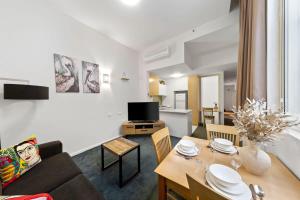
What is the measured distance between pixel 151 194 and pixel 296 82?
198 cm

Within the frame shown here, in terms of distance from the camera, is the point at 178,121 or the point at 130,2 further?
the point at 178,121

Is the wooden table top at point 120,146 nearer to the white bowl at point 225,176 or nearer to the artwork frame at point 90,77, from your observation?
the white bowl at point 225,176

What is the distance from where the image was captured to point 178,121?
348 centimetres

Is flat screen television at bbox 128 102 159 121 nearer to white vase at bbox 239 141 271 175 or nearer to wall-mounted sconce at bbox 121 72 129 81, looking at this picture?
wall-mounted sconce at bbox 121 72 129 81

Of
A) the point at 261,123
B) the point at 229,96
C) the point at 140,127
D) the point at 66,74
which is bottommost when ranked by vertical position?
the point at 140,127

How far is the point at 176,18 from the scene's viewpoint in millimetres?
2428

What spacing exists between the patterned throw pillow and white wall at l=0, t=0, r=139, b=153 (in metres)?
0.78

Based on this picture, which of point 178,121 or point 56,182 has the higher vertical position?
point 178,121

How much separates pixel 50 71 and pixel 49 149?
143 cm

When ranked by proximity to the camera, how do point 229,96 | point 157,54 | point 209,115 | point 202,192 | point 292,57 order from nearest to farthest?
point 202,192, point 292,57, point 157,54, point 209,115, point 229,96

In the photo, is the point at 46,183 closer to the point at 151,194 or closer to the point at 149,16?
the point at 151,194

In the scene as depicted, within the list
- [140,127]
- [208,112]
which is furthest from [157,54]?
[208,112]

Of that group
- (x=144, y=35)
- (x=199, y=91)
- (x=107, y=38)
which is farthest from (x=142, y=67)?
(x=199, y=91)

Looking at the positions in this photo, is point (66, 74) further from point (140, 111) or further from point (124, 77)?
point (140, 111)
